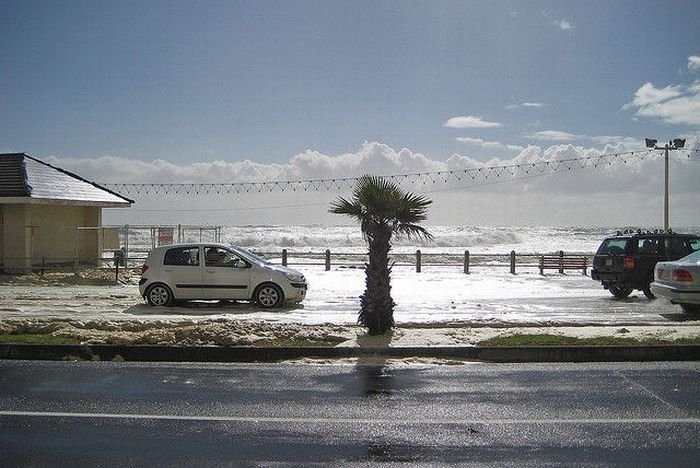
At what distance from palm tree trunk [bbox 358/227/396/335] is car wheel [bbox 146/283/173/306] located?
644cm

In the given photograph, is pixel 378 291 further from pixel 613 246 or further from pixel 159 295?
pixel 613 246

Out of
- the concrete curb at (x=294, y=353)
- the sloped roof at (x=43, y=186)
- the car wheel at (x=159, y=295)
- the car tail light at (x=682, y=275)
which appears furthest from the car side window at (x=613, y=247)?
the sloped roof at (x=43, y=186)

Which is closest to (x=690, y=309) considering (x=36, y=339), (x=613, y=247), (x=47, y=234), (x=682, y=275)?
(x=682, y=275)

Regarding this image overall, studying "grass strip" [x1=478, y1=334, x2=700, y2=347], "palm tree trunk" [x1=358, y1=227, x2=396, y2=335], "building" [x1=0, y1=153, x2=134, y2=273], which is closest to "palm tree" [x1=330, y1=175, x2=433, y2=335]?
"palm tree trunk" [x1=358, y1=227, x2=396, y2=335]

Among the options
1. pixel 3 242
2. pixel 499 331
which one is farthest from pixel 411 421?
pixel 3 242

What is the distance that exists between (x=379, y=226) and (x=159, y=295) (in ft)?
22.9

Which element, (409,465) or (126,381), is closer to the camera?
(409,465)

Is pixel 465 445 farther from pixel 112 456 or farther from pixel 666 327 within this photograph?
pixel 666 327

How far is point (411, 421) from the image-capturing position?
682 cm

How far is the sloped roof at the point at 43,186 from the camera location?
24375 millimetres

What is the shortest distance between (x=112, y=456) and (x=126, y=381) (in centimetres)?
308

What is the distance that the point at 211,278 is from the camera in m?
16.7

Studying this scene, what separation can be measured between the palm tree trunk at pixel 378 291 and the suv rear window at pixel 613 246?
32.1ft

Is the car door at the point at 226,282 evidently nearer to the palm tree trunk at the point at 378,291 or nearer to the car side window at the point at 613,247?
the palm tree trunk at the point at 378,291
